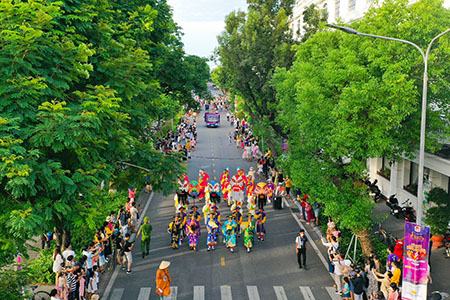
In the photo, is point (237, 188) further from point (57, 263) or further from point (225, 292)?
point (57, 263)

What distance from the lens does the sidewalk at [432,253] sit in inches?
628

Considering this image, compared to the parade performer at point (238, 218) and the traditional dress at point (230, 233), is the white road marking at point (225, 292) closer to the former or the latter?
the traditional dress at point (230, 233)

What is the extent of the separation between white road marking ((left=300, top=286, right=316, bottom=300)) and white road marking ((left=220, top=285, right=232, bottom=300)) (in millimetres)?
2268

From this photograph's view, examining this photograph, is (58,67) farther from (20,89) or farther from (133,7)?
(133,7)

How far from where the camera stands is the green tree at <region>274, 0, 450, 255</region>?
14555mm

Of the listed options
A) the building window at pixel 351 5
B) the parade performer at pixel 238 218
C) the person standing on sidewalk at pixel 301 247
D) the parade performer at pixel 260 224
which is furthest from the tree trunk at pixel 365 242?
the building window at pixel 351 5

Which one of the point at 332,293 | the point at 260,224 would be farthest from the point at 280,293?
the point at 260,224

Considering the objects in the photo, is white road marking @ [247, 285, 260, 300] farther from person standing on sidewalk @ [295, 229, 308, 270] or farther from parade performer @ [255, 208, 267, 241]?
parade performer @ [255, 208, 267, 241]

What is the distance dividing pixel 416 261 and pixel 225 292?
5.65m

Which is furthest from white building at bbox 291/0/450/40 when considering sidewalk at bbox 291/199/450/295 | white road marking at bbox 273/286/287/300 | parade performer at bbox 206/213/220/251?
white road marking at bbox 273/286/287/300

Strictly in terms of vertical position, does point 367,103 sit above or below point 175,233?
above

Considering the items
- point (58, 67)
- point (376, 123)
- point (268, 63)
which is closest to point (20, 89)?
point (58, 67)

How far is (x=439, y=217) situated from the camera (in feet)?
62.6

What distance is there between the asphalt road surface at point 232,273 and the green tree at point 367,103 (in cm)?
242
